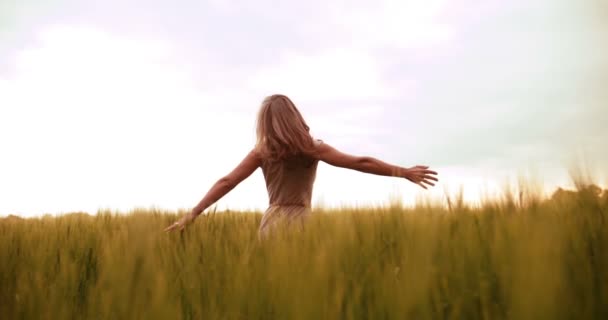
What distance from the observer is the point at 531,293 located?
124 cm

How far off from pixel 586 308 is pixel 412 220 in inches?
28.9

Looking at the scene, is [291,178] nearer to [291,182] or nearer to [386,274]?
[291,182]

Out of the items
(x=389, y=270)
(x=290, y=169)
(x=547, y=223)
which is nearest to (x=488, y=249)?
(x=547, y=223)

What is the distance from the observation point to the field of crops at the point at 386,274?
1.37 m

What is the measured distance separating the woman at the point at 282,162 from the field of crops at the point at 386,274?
1121 millimetres

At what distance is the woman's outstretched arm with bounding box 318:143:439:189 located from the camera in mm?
2938

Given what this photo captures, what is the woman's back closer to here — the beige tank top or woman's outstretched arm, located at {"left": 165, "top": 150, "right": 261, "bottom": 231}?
the beige tank top

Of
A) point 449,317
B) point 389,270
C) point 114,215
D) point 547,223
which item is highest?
point 114,215

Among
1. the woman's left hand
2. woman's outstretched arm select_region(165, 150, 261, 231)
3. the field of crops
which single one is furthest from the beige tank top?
the field of crops

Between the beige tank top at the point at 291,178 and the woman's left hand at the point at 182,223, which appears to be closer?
the woman's left hand at the point at 182,223

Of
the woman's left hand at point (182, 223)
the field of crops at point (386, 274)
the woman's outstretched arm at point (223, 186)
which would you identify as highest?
the woman's outstretched arm at point (223, 186)

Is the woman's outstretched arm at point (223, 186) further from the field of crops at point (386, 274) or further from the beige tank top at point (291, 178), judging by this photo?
the field of crops at point (386, 274)

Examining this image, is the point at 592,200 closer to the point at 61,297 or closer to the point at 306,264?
the point at 306,264

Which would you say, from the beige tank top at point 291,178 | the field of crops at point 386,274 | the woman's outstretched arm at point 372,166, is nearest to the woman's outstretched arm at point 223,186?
the beige tank top at point 291,178
